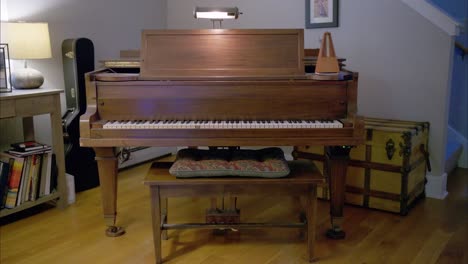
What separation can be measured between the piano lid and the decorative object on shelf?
0.90 meters

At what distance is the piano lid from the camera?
7.95 feet

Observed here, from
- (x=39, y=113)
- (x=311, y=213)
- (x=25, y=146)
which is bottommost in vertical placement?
(x=311, y=213)

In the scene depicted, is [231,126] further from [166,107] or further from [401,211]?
[401,211]

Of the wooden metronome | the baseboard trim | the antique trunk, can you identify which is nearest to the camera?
the wooden metronome

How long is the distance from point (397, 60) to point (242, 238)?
1.81m

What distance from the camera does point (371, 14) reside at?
3.39 m

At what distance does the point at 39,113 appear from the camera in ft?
9.32

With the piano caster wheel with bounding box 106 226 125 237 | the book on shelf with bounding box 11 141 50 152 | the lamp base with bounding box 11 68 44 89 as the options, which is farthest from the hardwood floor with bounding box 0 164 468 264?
the lamp base with bounding box 11 68 44 89

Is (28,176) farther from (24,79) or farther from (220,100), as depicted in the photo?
(220,100)

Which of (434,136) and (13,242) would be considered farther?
(434,136)

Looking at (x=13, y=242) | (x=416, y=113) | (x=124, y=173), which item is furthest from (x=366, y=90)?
(x=13, y=242)

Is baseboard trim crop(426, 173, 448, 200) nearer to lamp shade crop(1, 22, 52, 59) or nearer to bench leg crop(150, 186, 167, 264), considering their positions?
bench leg crop(150, 186, 167, 264)

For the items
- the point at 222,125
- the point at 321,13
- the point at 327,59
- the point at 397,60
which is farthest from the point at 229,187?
the point at 321,13

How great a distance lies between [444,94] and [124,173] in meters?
2.69
